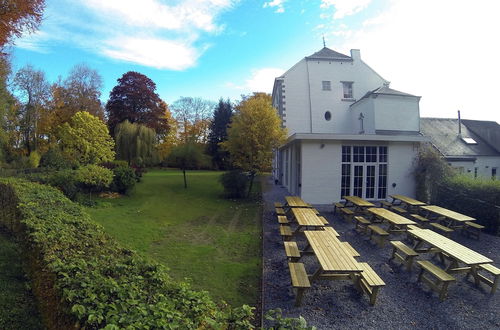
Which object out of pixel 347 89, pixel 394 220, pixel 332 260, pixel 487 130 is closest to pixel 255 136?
pixel 394 220

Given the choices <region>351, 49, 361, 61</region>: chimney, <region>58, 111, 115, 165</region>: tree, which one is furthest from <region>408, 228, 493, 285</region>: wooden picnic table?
<region>351, 49, 361, 61</region>: chimney

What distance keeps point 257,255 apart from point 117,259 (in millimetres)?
4371

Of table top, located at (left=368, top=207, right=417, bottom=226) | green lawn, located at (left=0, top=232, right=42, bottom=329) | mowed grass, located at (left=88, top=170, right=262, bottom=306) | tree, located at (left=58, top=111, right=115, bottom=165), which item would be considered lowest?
mowed grass, located at (left=88, top=170, right=262, bottom=306)

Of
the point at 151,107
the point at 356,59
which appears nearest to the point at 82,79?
the point at 151,107

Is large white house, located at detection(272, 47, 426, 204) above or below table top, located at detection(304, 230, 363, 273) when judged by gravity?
above

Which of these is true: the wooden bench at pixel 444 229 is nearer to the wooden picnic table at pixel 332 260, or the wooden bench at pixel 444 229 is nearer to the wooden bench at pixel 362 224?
the wooden bench at pixel 362 224

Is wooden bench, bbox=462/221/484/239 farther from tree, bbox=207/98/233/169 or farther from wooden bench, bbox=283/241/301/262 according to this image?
tree, bbox=207/98/233/169

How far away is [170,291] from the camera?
2662 millimetres

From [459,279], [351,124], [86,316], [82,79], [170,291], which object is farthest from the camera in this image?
[82,79]

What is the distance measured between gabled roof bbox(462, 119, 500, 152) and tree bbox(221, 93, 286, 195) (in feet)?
61.4

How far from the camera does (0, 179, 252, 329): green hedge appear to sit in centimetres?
207

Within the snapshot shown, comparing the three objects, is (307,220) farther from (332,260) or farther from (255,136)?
(255,136)

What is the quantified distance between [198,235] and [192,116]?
138 ft

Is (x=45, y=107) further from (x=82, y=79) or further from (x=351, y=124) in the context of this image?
(x=351, y=124)
